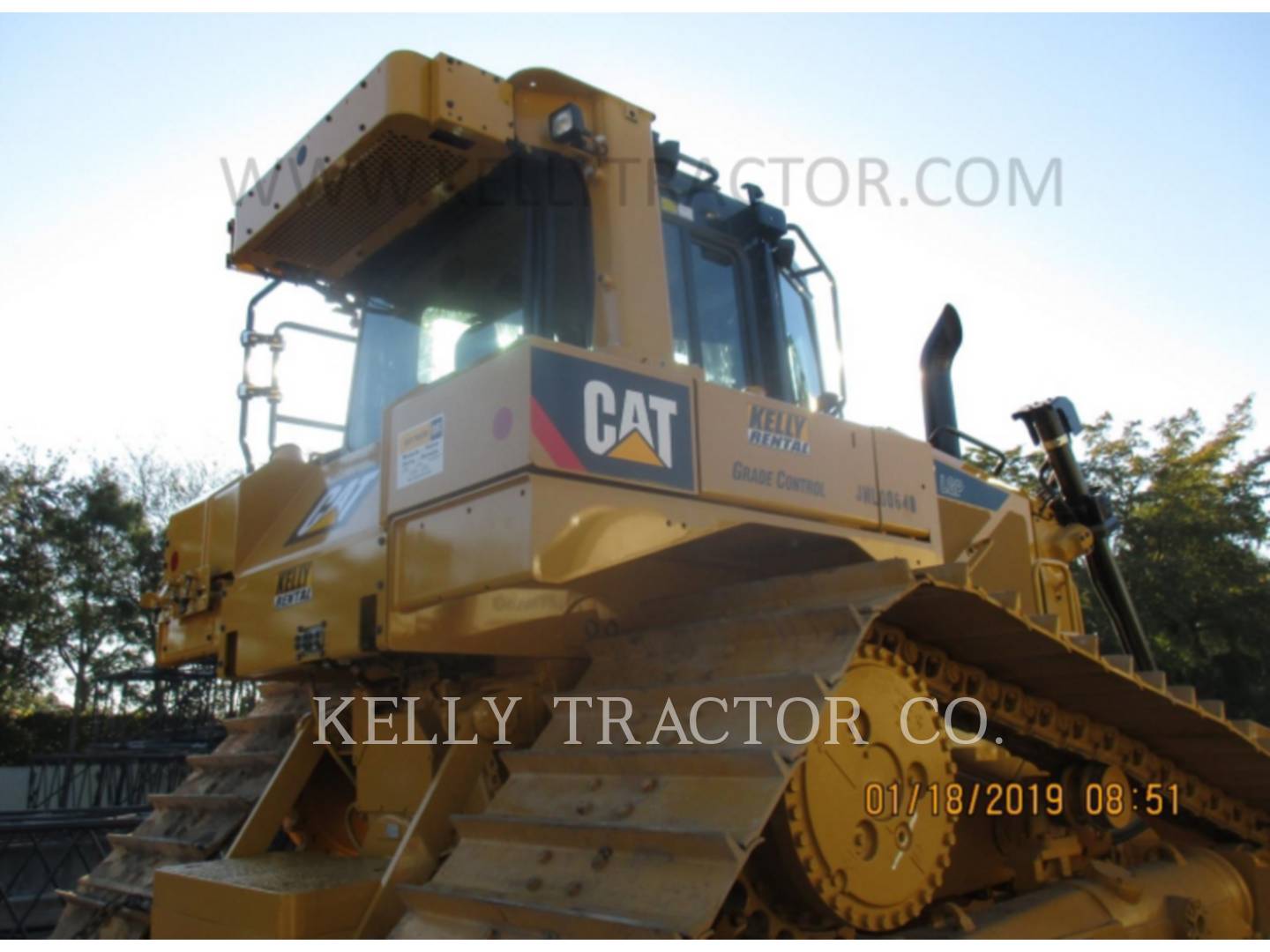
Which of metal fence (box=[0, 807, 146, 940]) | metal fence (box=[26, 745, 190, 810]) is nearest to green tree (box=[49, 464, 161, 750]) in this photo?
metal fence (box=[26, 745, 190, 810])

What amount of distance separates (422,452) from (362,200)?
137 centimetres

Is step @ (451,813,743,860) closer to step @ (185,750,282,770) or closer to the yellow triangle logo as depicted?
the yellow triangle logo

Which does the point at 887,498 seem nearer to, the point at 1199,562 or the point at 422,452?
the point at 422,452

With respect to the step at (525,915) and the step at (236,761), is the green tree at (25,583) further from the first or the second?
the step at (525,915)

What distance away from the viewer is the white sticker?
12.1 ft

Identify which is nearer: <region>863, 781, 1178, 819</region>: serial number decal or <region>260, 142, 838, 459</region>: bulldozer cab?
<region>260, 142, 838, 459</region>: bulldozer cab

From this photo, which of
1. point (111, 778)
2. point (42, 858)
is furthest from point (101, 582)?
point (42, 858)

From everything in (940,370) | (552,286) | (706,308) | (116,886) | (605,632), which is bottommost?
(116,886)

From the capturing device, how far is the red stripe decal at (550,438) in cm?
332

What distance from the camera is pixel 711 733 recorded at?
3193 millimetres

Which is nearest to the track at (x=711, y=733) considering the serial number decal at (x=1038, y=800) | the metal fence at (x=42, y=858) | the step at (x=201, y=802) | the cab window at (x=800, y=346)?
the serial number decal at (x=1038, y=800)

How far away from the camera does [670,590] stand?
13.4ft

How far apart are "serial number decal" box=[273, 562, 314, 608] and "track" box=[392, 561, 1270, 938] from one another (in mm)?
1167

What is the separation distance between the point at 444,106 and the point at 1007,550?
376 cm
